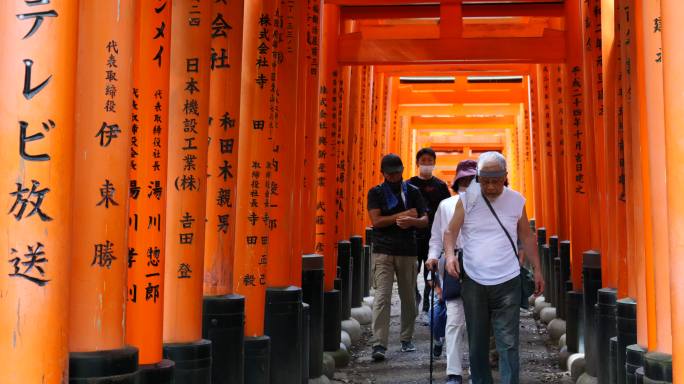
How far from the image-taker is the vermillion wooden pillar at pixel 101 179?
312 cm

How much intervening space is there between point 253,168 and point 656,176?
94.9 inches

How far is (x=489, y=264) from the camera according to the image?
4.93 m

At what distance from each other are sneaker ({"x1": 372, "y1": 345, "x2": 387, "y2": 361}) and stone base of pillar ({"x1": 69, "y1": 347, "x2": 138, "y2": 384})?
4236 millimetres

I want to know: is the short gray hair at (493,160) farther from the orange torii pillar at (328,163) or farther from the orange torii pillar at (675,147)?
the orange torii pillar at (328,163)

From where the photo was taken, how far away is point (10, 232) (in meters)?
2.67

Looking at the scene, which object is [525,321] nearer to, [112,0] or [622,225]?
[622,225]

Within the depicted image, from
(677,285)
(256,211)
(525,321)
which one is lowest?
(525,321)

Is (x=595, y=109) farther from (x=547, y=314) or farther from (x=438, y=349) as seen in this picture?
(x=547, y=314)

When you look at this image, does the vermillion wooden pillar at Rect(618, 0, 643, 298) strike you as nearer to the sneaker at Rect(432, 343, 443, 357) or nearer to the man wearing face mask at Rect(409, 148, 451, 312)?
the sneaker at Rect(432, 343, 443, 357)

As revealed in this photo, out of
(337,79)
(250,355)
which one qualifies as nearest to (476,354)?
(250,355)

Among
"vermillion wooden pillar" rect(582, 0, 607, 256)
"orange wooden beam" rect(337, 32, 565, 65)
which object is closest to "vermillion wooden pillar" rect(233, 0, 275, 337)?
"vermillion wooden pillar" rect(582, 0, 607, 256)

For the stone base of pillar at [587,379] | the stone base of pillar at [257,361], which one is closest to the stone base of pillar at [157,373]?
the stone base of pillar at [257,361]

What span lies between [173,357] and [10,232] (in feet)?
5.16

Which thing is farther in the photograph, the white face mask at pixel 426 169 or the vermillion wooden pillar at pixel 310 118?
the white face mask at pixel 426 169
